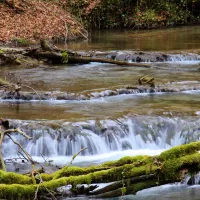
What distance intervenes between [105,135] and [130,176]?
151 inches

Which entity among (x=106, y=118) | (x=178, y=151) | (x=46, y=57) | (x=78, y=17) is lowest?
(x=106, y=118)

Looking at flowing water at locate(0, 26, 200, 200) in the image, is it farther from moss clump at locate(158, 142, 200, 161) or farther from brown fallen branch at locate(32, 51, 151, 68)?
moss clump at locate(158, 142, 200, 161)

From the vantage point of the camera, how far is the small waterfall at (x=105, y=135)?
9130mm

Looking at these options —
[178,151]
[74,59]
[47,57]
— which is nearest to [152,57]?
[74,59]

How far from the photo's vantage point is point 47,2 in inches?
1077

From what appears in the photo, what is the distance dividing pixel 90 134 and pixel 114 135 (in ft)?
1.53

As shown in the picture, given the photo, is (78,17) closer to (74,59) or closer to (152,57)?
(152,57)

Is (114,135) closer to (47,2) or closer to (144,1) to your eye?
(47,2)

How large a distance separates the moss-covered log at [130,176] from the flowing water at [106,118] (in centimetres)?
110

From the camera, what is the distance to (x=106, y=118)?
32.4ft

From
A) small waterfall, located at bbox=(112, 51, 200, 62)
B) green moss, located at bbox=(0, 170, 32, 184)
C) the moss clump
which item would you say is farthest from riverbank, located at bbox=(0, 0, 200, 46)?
the moss clump

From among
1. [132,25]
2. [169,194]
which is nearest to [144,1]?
[132,25]

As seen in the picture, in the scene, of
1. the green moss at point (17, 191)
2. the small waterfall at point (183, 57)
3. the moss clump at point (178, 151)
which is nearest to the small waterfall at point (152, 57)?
the small waterfall at point (183, 57)

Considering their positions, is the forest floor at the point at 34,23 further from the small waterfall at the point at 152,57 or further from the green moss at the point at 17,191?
the green moss at the point at 17,191
